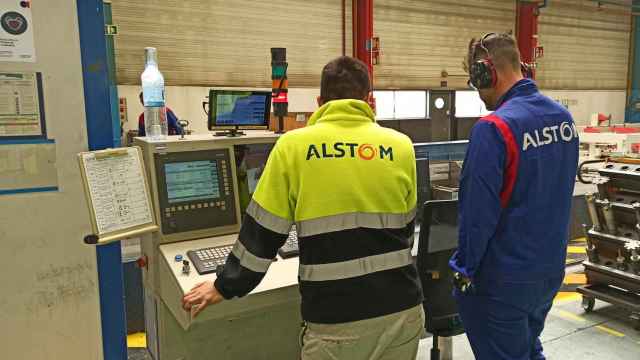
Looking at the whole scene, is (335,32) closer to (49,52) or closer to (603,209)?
(603,209)

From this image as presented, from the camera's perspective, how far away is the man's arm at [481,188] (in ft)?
5.58

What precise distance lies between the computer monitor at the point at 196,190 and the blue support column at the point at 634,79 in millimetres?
10777

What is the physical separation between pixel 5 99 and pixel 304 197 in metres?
1.19

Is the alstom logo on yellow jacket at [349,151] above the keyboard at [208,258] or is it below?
above

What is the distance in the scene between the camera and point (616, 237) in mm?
3285

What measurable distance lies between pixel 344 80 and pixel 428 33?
6.98m

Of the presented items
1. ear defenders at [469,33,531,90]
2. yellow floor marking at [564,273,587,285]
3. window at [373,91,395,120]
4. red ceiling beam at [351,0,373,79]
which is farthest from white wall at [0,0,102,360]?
window at [373,91,395,120]

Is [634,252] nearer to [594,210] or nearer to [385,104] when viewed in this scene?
[594,210]

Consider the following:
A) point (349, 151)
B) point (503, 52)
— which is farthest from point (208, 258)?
point (503, 52)

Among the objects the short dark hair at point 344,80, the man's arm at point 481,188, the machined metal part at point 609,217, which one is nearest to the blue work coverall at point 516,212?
the man's arm at point 481,188

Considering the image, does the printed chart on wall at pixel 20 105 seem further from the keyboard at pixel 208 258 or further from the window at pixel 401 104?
the window at pixel 401 104

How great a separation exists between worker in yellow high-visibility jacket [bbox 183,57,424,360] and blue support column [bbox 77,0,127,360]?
667 millimetres

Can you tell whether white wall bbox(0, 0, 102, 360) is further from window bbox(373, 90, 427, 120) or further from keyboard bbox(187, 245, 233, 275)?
window bbox(373, 90, 427, 120)

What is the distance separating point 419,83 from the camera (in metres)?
8.00
